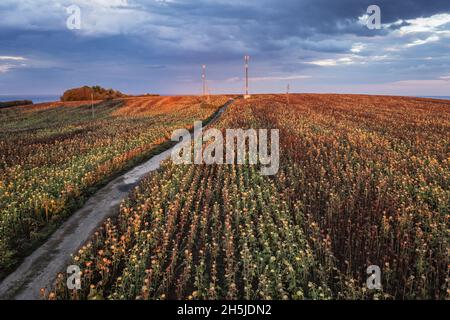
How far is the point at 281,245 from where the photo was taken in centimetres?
930

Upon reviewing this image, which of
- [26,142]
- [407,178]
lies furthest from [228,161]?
[26,142]

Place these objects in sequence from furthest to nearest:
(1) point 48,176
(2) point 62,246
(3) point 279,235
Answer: (1) point 48,176, (3) point 279,235, (2) point 62,246

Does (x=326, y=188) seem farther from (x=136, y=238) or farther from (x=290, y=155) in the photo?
(x=136, y=238)

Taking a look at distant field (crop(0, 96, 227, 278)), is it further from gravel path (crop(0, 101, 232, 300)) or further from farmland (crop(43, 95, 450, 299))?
farmland (crop(43, 95, 450, 299))

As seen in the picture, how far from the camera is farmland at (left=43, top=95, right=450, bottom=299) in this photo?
7816 mm

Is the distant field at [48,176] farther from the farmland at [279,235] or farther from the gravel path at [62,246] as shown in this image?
the farmland at [279,235]


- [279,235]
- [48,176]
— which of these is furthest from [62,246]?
[48,176]

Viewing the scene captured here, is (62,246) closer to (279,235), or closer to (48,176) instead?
(279,235)

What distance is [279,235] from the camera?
1030cm

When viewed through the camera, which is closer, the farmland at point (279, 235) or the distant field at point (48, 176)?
the farmland at point (279, 235)

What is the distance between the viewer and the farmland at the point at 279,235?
7816mm

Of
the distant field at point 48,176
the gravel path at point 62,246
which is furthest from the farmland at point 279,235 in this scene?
the distant field at point 48,176

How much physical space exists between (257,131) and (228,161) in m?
11.0
